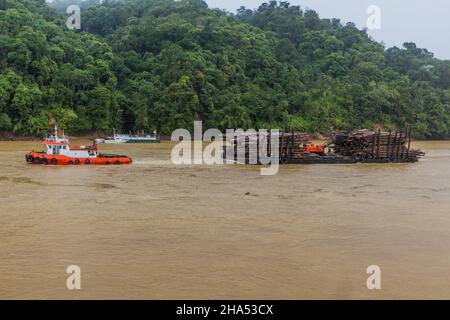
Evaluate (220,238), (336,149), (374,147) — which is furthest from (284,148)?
(220,238)

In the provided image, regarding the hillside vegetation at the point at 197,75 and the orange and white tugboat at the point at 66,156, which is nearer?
the orange and white tugboat at the point at 66,156

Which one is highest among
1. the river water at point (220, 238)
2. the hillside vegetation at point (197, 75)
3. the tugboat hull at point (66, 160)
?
the hillside vegetation at point (197, 75)

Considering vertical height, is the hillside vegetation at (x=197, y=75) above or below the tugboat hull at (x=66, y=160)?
above

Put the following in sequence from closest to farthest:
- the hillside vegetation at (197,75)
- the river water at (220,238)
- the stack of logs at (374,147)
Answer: the river water at (220,238)
the stack of logs at (374,147)
the hillside vegetation at (197,75)

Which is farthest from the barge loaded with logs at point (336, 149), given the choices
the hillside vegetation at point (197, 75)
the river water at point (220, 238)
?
the hillside vegetation at point (197, 75)

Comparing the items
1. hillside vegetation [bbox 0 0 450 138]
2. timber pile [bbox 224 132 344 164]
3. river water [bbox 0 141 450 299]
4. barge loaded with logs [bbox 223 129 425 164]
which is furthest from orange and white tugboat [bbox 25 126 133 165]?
hillside vegetation [bbox 0 0 450 138]

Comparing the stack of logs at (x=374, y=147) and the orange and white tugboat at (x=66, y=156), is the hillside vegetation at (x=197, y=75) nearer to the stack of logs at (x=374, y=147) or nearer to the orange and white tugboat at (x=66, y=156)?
the orange and white tugboat at (x=66, y=156)

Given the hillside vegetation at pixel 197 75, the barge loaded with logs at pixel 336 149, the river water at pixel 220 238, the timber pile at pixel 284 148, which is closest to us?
the river water at pixel 220 238
